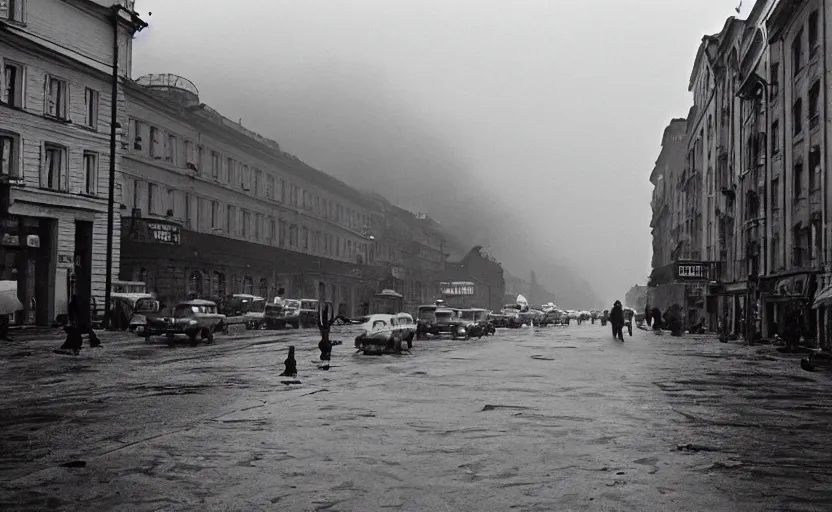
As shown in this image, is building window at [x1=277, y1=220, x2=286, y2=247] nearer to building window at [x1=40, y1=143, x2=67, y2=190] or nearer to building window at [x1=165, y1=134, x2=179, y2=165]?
building window at [x1=165, y1=134, x2=179, y2=165]

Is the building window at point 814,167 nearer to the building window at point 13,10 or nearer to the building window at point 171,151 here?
the building window at point 13,10

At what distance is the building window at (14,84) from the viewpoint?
37.1 meters

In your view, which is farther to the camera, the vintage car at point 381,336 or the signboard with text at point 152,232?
the signboard with text at point 152,232

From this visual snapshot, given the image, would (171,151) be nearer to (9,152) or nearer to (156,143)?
(156,143)

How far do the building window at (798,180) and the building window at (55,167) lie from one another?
33251 mm

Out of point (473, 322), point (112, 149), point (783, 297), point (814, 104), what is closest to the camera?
point (814, 104)

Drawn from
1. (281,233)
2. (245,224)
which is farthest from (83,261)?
(281,233)

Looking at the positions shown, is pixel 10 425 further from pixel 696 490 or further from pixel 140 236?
pixel 140 236

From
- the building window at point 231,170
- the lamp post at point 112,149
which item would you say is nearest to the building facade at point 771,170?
the lamp post at point 112,149

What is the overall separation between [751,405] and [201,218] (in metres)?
46.9

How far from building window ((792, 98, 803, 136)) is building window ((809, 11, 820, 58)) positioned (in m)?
2.26

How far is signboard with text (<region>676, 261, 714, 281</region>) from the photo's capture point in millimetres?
51500

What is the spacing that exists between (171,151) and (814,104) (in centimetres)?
3676

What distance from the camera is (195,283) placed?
52094 millimetres
